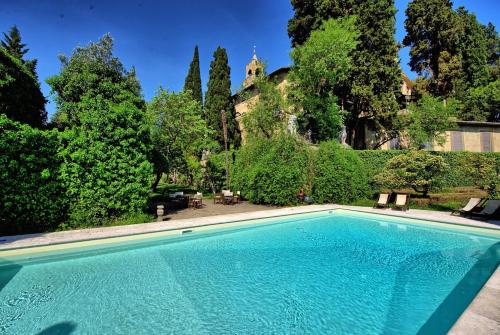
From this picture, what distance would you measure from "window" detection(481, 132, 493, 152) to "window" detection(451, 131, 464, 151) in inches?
96.1

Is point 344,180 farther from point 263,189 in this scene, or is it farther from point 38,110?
point 38,110

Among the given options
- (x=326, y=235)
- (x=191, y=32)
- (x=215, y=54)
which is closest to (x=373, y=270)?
(x=326, y=235)

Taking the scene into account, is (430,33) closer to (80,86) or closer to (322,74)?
(322,74)

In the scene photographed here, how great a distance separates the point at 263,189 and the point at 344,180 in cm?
512

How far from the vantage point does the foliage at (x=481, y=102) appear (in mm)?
30781

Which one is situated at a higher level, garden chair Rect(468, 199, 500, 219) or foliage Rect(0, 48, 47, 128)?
foliage Rect(0, 48, 47, 128)

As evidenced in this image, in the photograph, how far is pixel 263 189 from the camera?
1652 cm

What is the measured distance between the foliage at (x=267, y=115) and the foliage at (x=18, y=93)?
50.5ft

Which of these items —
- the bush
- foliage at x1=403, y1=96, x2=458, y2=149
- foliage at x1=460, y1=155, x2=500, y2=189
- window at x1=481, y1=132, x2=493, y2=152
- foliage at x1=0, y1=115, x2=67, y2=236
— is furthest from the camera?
window at x1=481, y1=132, x2=493, y2=152

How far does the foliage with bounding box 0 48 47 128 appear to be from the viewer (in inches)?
594

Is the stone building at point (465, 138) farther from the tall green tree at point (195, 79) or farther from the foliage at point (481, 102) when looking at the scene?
the tall green tree at point (195, 79)

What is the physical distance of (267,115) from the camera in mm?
23234

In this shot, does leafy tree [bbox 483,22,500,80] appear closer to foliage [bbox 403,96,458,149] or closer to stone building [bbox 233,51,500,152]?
stone building [bbox 233,51,500,152]

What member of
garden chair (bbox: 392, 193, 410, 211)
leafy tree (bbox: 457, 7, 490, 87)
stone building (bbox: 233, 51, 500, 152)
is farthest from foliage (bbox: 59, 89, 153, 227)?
leafy tree (bbox: 457, 7, 490, 87)
